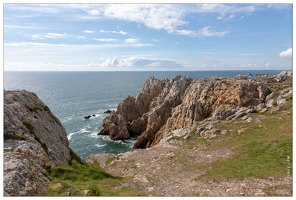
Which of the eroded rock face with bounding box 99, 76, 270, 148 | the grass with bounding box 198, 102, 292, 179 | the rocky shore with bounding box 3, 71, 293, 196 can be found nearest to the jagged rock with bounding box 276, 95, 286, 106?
the rocky shore with bounding box 3, 71, 293, 196

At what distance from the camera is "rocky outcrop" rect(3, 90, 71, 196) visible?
1103cm

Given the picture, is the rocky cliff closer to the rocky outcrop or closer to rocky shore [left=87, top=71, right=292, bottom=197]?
rocky shore [left=87, top=71, right=292, bottom=197]

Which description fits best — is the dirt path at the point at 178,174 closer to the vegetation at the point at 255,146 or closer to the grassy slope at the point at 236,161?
the grassy slope at the point at 236,161

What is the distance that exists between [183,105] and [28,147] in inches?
1805

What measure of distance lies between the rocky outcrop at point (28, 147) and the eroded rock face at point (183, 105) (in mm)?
30393

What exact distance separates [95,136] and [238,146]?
5804 cm

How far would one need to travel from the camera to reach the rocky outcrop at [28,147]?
11.0 m

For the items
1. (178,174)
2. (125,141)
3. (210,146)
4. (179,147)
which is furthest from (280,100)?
(125,141)

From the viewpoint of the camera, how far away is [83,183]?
14.6m

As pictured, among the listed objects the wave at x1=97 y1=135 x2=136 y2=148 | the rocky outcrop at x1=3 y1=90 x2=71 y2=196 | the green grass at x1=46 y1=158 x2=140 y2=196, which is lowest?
the wave at x1=97 y1=135 x2=136 y2=148

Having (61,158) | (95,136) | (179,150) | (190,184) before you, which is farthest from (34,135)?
(95,136)

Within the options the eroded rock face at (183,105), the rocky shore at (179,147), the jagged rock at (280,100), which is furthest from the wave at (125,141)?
the jagged rock at (280,100)

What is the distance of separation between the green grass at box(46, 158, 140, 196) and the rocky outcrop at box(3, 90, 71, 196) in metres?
0.56

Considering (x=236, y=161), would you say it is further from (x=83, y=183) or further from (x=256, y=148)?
(x=83, y=183)
